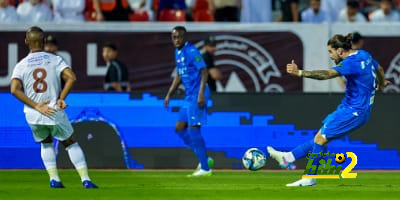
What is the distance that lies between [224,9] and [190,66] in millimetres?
4852

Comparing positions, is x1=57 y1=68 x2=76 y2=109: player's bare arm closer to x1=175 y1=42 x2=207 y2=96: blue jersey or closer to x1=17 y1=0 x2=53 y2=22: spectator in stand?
x1=175 y1=42 x2=207 y2=96: blue jersey

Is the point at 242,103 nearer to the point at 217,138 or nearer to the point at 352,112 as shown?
the point at 217,138

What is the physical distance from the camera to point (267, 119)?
1917 cm

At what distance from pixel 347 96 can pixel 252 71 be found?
6745 millimetres

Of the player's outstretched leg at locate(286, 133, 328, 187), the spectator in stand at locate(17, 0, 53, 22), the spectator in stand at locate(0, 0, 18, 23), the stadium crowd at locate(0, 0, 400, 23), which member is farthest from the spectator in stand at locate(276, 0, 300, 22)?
the player's outstretched leg at locate(286, 133, 328, 187)

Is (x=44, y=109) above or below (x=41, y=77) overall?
below

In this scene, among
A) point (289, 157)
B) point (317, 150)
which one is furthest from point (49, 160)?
point (317, 150)

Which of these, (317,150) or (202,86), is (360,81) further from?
(202,86)

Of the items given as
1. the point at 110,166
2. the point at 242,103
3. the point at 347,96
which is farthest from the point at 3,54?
the point at 347,96

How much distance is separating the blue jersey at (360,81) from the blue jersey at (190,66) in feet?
11.6

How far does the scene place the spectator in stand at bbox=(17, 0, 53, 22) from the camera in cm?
2133

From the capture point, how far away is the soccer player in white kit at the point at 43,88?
13633 millimetres

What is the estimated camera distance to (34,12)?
21359 mm

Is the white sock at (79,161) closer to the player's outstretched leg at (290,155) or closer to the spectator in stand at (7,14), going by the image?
the player's outstretched leg at (290,155)
